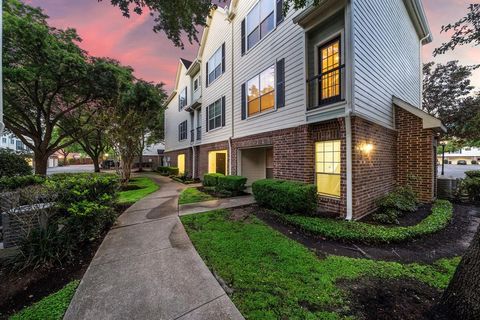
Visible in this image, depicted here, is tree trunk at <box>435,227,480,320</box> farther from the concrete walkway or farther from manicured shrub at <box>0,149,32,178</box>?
manicured shrub at <box>0,149,32,178</box>

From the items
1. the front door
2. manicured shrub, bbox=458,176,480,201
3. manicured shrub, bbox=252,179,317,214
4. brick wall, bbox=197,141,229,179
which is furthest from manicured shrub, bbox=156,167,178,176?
manicured shrub, bbox=458,176,480,201

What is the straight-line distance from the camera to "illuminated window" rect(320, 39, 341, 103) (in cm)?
638

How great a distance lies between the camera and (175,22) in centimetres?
509

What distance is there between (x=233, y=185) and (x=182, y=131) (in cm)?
1294

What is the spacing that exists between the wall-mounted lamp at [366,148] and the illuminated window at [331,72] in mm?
1701

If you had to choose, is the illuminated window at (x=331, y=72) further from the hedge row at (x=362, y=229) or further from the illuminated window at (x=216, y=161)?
the illuminated window at (x=216, y=161)

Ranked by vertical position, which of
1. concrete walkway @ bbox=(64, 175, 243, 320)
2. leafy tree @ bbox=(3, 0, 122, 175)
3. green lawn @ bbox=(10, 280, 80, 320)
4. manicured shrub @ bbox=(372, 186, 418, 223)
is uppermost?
leafy tree @ bbox=(3, 0, 122, 175)

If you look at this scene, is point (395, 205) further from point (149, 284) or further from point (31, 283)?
point (31, 283)

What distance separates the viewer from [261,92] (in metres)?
9.02

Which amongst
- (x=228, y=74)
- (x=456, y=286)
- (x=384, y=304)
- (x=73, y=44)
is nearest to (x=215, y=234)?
(x=384, y=304)

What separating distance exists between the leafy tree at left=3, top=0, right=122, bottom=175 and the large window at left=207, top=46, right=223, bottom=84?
6.47m

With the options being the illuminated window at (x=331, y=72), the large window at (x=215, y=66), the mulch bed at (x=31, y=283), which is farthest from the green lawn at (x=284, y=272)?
the large window at (x=215, y=66)

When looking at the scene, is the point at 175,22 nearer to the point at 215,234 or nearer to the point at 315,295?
the point at 215,234

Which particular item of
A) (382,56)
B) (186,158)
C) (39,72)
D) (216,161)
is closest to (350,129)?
(382,56)
